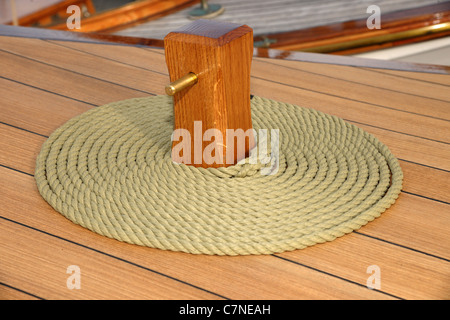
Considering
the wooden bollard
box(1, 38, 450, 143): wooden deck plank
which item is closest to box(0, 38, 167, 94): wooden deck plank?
box(1, 38, 450, 143): wooden deck plank

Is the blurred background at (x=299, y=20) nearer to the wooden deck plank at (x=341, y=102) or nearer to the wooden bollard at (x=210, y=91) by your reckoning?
the wooden deck plank at (x=341, y=102)

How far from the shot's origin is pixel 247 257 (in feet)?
3.36

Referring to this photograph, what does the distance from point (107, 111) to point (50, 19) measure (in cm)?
169

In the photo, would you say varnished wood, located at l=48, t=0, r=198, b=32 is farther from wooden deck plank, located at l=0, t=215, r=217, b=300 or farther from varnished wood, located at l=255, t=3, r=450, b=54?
wooden deck plank, located at l=0, t=215, r=217, b=300

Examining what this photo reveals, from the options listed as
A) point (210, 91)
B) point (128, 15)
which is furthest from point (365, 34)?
point (210, 91)

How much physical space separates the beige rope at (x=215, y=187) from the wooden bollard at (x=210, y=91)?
0.13ft

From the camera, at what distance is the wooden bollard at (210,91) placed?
109cm

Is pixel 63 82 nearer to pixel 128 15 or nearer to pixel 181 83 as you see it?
pixel 181 83

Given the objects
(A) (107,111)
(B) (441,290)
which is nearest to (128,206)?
(A) (107,111)

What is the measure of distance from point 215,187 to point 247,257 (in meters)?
0.19

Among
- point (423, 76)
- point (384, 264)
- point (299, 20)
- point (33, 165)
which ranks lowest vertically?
point (384, 264)

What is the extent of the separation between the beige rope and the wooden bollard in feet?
0.13

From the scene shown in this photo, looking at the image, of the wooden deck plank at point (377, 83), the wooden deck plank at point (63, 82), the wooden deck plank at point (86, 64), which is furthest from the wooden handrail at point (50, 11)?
the wooden deck plank at point (377, 83)
